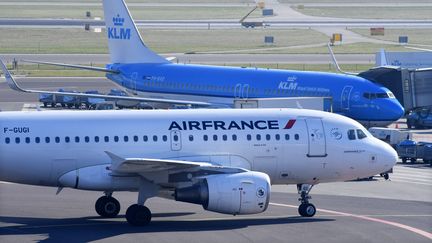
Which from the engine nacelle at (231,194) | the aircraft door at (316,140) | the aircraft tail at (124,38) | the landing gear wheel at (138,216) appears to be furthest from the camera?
the aircraft tail at (124,38)

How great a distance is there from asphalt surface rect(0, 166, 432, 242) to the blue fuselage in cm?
1734

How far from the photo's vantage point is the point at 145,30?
487ft

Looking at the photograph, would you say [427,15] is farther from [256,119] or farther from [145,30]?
[256,119]

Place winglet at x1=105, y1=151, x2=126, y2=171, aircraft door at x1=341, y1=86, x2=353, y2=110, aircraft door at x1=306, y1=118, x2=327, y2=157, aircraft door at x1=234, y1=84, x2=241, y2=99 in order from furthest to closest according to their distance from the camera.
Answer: aircraft door at x1=234, y1=84, x2=241, y2=99 → aircraft door at x1=341, y1=86, x2=353, y2=110 → aircraft door at x1=306, y1=118, x2=327, y2=157 → winglet at x1=105, y1=151, x2=126, y2=171

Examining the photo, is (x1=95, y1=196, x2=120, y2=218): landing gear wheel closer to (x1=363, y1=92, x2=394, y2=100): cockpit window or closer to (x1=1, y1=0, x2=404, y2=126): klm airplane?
(x1=1, y1=0, x2=404, y2=126): klm airplane

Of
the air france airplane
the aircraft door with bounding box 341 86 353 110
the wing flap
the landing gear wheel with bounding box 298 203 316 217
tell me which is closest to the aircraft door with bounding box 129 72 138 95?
the aircraft door with bounding box 341 86 353 110

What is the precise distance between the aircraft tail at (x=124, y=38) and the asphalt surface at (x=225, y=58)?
4265cm

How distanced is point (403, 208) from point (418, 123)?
32.2 m

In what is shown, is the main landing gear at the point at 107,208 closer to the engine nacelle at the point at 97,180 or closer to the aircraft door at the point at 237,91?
the engine nacelle at the point at 97,180

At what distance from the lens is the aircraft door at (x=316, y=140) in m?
→ 33.2

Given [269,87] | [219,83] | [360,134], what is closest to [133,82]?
[219,83]

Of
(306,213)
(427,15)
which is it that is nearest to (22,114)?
(306,213)

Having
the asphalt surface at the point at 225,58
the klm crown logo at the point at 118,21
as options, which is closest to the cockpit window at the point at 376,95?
the klm crown logo at the point at 118,21

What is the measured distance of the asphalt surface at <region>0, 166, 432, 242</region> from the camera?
28953mm
